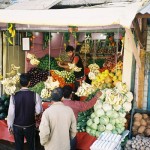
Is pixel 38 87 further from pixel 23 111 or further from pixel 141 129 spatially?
pixel 141 129

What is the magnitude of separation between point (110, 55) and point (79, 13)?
5363 mm

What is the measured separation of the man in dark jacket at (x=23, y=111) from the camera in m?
5.62

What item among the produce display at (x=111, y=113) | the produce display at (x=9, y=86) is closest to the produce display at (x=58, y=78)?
the produce display at (x=9, y=86)

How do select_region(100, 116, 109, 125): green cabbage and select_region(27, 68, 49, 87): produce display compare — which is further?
select_region(27, 68, 49, 87): produce display

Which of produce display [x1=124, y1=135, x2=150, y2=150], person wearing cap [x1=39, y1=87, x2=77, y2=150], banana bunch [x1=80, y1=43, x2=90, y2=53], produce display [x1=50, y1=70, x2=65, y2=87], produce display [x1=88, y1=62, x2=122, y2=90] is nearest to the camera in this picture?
person wearing cap [x1=39, y1=87, x2=77, y2=150]

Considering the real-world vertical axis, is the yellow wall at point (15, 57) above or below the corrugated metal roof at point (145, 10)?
below

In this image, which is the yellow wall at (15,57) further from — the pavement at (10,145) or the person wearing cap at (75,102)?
the person wearing cap at (75,102)

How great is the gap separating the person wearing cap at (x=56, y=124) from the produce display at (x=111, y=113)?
1557 mm

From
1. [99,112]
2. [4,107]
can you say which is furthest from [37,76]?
[99,112]

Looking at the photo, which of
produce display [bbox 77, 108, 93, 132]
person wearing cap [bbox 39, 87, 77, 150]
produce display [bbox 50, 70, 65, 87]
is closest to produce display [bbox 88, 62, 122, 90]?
produce display [bbox 77, 108, 93, 132]

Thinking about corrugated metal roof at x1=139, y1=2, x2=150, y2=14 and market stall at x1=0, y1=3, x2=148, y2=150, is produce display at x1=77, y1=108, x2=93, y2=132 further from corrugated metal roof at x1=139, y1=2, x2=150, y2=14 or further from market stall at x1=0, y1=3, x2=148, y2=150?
corrugated metal roof at x1=139, y1=2, x2=150, y2=14

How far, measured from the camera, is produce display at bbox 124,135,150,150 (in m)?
6.06

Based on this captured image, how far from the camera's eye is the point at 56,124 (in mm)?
4812

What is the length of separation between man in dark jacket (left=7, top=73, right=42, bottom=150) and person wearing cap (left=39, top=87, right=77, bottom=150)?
3.07 feet
